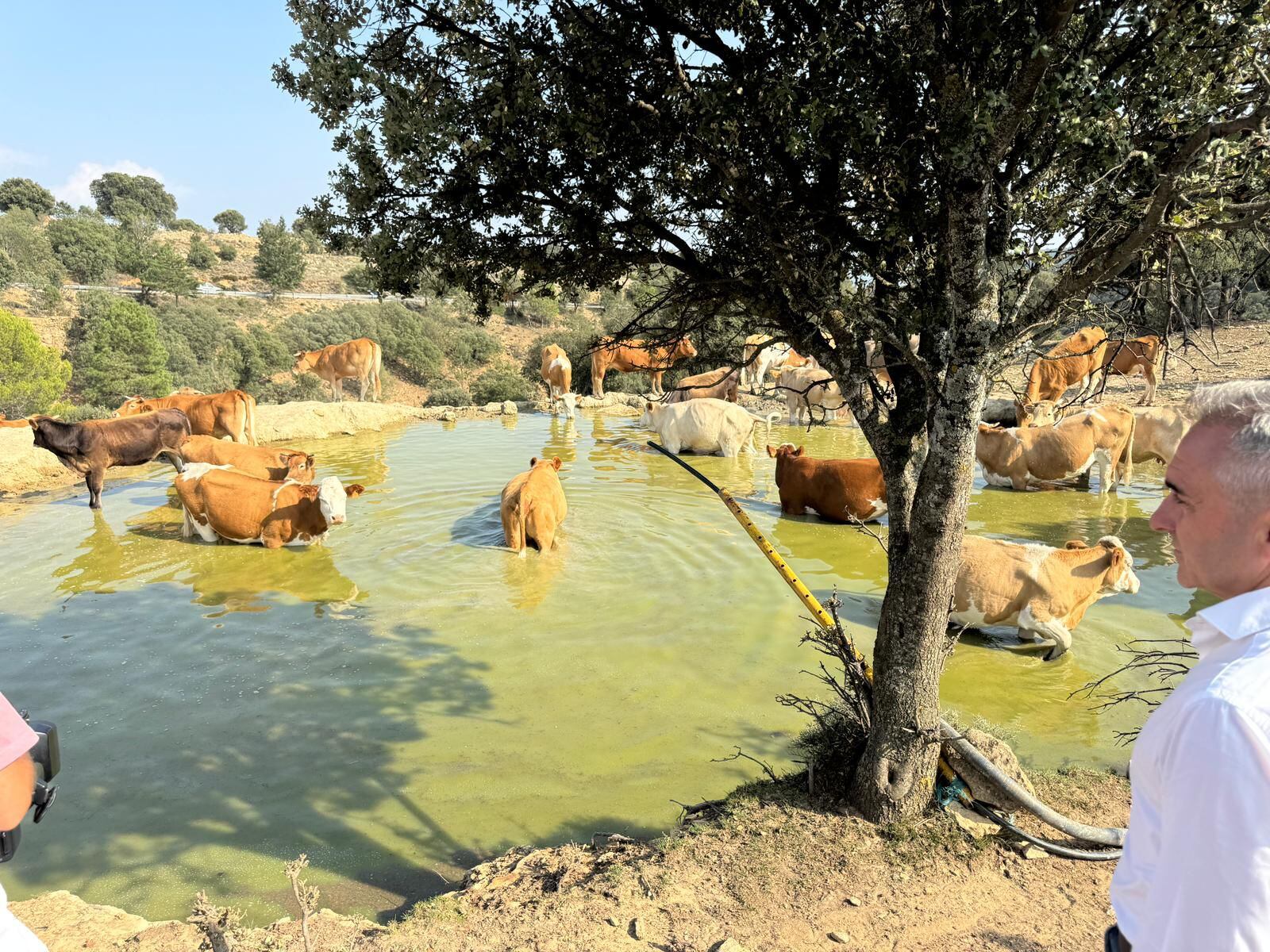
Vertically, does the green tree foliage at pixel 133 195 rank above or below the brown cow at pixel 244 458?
above

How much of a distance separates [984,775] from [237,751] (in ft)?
15.9

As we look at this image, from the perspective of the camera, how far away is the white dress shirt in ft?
3.58

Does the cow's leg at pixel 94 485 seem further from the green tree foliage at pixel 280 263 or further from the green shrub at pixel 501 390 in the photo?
the green tree foliage at pixel 280 263

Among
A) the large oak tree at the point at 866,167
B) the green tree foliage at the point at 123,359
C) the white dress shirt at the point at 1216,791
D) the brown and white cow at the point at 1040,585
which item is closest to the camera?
the white dress shirt at the point at 1216,791

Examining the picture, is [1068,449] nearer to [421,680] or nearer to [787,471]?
[787,471]

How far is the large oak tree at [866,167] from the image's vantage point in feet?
9.31

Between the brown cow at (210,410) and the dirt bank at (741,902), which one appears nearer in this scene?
the dirt bank at (741,902)

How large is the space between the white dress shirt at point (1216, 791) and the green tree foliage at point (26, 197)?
8038 centimetres

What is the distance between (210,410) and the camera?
48.4 feet

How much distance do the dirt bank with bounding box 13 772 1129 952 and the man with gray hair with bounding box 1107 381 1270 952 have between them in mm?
2027

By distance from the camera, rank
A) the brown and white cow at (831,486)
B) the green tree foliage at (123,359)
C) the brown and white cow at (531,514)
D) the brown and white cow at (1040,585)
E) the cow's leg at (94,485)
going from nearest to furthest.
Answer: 1. the brown and white cow at (1040,585)
2. the brown and white cow at (531,514)
3. the brown and white cow at (831,486)
4. the cow's leg at (94,485)
5. the green tree foliage at (123,359)

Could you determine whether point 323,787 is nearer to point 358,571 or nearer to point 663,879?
point 663,879

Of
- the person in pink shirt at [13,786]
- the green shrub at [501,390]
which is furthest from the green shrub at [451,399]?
the person in pink shirt at [13,786]

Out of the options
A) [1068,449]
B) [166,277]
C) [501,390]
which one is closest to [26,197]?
[166,277]
